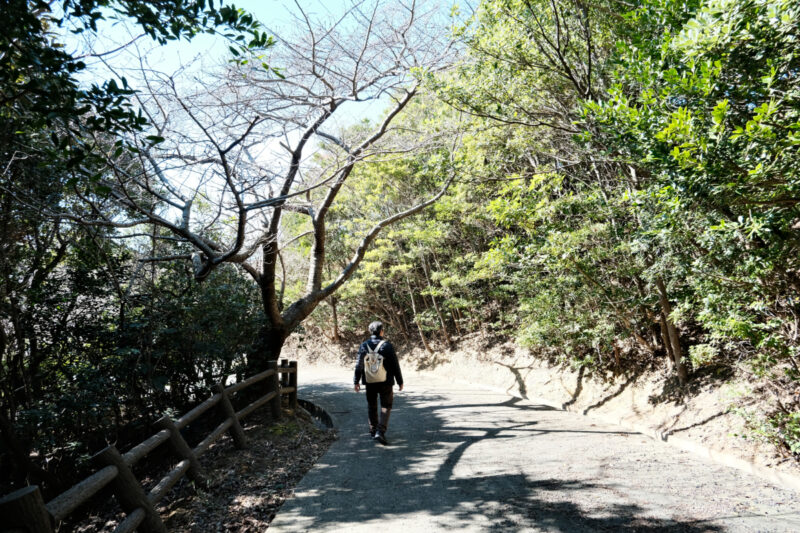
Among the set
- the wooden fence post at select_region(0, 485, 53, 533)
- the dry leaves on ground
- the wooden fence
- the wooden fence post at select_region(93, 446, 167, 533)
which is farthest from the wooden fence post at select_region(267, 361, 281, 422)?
the wooden fence post at select_region(0, 485, 53, 533)

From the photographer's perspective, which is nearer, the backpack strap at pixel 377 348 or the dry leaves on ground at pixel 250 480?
the dry leaves on ground at pixel 250 480

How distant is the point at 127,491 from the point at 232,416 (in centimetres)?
235

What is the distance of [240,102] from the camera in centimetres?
618

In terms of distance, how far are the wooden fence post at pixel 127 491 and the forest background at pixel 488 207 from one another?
210cm

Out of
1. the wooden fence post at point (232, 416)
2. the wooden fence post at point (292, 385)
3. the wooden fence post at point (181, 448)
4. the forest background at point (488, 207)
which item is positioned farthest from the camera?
the wooden fence post at point (292, 385)

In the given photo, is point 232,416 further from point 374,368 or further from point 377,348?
point 377,348

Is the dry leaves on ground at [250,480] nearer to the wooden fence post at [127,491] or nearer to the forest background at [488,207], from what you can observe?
the wooden fence post at [127,491]

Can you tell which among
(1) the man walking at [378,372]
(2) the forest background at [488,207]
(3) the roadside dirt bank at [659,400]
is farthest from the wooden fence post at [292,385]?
(3) the roadside dirt bank at [659,400]

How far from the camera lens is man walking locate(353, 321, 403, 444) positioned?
5.82 meters

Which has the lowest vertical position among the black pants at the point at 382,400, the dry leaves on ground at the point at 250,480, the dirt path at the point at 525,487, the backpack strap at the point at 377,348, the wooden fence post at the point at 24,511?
the dirt path at the point at 525,487

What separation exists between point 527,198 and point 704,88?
3.76 meters

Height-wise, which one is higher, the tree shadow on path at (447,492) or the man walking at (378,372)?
the man walking at (378,372)

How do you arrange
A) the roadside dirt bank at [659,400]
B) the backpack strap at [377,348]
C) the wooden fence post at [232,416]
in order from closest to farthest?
the roadside dirt bank at [659,400], the wooden fence post at [232,416], the backpack strap at [377,348]

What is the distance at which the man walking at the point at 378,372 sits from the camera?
5816mm
